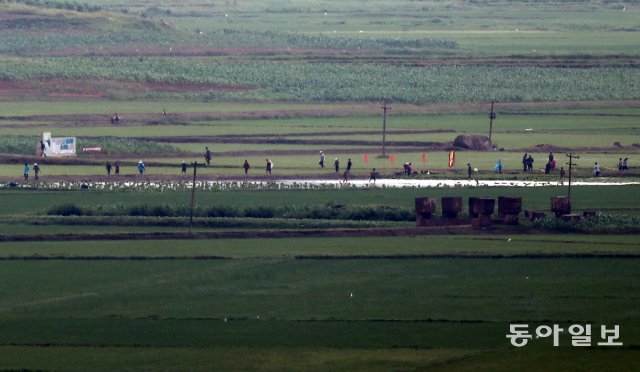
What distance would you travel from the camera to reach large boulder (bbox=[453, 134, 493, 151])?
279 feet

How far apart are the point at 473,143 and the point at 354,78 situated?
39.9 meters

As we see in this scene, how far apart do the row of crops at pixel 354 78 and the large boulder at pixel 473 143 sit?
26.4 m

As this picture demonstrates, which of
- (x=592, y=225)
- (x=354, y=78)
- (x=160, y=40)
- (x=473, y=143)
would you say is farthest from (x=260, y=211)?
(x=160, y=40)

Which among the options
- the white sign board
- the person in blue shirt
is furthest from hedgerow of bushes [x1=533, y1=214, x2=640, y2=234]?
the white sign board

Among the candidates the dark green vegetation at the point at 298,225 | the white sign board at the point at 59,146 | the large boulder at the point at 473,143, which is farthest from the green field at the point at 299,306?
the large boulder at the point at 473,143

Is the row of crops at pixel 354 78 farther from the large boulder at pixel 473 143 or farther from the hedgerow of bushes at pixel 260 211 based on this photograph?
the hedgerow of bushes at pixel 260 211

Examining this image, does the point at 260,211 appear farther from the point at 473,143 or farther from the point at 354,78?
the point at 354,78

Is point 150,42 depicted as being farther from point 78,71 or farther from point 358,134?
point 358,134

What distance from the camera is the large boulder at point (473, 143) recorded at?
85.0 metres

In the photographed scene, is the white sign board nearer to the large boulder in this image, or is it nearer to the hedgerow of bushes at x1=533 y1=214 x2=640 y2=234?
the large boulder

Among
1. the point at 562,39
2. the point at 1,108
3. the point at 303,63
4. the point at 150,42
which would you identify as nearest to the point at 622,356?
the point at 1,108

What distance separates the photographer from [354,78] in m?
124

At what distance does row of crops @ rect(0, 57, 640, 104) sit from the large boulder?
26394mm

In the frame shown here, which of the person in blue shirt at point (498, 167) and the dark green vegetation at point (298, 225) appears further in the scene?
the person in blue shirt at point (498, 167)
